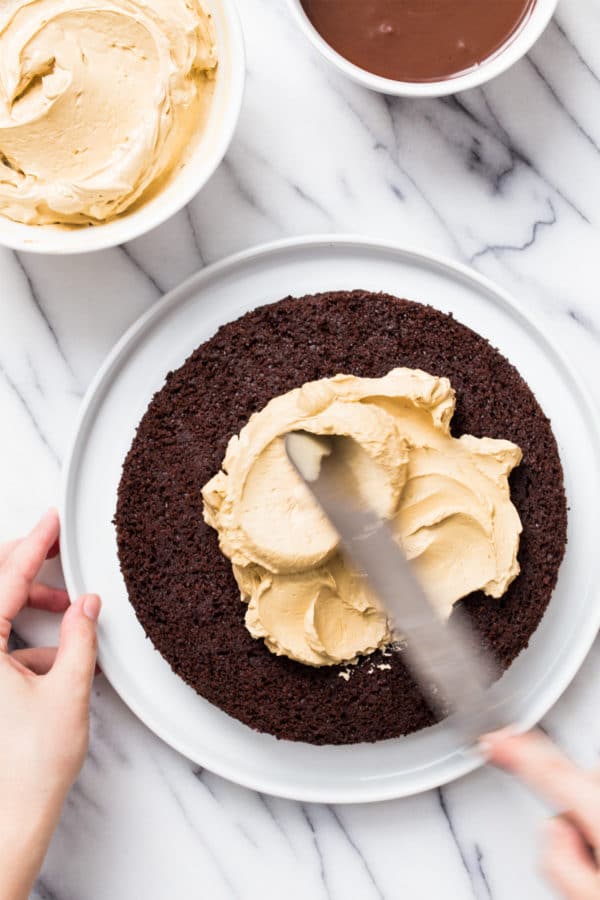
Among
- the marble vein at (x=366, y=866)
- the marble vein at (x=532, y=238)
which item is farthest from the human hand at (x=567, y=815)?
the marble vein at (x=532, y=238)

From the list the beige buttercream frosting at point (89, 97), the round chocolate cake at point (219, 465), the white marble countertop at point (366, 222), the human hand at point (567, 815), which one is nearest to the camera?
the human hand at point (567, 815)

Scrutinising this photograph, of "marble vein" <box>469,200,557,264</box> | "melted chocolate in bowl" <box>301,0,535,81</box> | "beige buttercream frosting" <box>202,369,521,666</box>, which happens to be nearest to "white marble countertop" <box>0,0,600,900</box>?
"marble vein" <box>469,200,557,264</box>

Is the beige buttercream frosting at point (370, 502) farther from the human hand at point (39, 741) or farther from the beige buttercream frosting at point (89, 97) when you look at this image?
the beige buttercream frosting at point (89, 97)

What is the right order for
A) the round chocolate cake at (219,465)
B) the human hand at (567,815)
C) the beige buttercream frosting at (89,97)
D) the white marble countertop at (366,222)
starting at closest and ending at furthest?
the human hand at (567,815)
the beige buttercream frosting at (89,97)
the round chocolate cake at (219,465)
the white marble countertop at (366,222)

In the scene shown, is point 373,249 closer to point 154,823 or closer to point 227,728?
point 227,728

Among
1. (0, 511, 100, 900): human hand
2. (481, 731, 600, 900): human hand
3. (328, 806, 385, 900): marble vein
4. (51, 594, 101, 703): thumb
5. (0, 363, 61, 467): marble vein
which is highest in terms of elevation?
(481, 731, 600, 900): human hand

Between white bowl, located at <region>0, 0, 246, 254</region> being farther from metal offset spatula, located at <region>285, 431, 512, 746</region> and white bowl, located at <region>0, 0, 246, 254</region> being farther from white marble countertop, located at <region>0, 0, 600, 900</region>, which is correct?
metal offset spatula, located at <region>285, 431, 512, 746</region>
